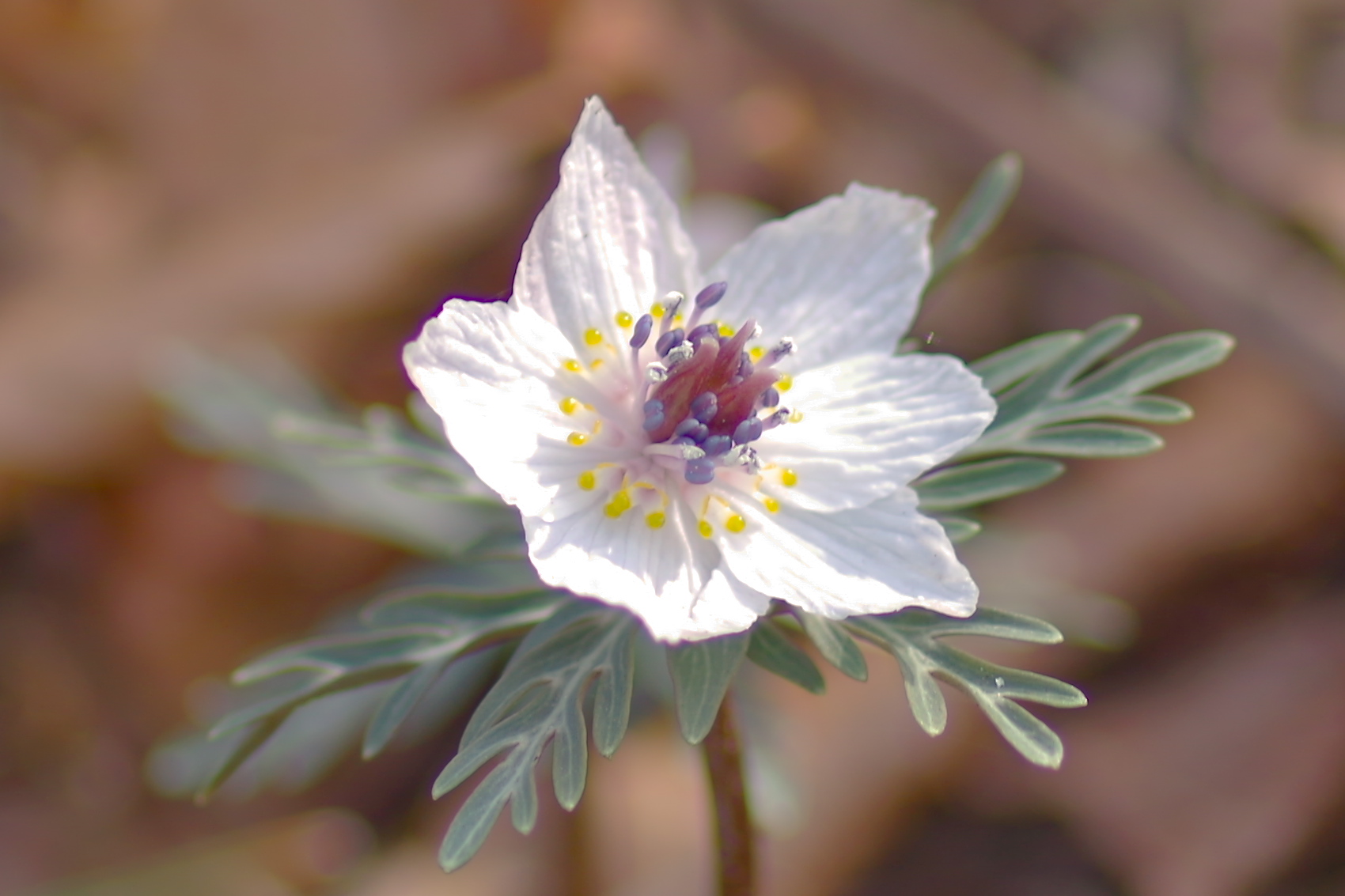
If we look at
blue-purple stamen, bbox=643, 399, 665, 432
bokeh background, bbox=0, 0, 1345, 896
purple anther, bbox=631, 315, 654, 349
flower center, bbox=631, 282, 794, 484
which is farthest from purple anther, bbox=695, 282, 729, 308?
bokeh background, bbox=0, 0, 1345, 896

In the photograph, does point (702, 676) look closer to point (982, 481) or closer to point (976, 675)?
point (976, 675)

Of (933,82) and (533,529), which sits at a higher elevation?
(933,82)

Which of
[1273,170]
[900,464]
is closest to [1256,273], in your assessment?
[1273,170]

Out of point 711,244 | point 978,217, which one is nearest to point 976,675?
point 978,217

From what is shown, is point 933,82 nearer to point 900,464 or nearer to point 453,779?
point 900,464

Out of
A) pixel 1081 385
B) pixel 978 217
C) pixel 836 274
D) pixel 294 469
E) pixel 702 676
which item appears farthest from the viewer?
pixel 294 469

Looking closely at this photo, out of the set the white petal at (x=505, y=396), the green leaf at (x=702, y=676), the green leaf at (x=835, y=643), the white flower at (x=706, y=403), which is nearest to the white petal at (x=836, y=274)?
the white flower at (x=706, y=403)
